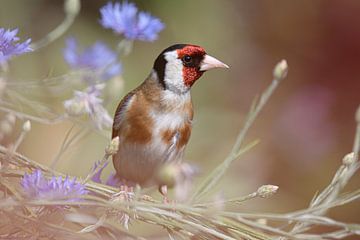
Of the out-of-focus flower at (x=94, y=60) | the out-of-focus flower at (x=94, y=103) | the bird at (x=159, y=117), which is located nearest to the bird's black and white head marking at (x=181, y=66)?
the bird at (x=159, y=117)

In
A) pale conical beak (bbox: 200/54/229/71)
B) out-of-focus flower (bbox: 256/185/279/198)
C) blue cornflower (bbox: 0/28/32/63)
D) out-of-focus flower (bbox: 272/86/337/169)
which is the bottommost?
out-of-focus flower (bbox: 256/185/279/198)

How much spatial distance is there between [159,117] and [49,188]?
65 centimetres

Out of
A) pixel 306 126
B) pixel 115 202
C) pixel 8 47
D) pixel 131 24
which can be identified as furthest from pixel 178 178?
pixel 306 126

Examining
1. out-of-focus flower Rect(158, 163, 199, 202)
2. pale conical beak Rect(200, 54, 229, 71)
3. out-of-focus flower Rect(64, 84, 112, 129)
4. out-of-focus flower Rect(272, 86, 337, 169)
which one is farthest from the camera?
out-of-focus flower Rect(272, 86, 337, 169)

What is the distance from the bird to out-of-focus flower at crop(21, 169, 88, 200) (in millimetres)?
579

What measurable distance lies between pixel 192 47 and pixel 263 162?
0.97 metres

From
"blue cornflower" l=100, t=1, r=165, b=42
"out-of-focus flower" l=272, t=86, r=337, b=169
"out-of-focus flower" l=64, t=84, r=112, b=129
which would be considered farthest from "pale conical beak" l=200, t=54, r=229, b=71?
"out-of-focus flower" l=272, t=86, r=337, b=169

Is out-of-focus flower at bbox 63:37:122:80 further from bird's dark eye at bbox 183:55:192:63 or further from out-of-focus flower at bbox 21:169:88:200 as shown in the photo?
out-of-focus flower at bbox 21:169:88:200

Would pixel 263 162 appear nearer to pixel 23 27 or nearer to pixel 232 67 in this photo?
pixel 232 67

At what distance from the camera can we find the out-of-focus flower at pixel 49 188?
27.2 inches

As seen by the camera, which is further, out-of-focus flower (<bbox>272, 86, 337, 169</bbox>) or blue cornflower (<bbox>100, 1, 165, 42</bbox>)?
out-of-focus flower (<bbox>272, 86, 337, 169</bbox>)

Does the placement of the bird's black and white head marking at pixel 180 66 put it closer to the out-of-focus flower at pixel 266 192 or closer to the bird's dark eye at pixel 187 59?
the bird's dark eye at pixel 187 59

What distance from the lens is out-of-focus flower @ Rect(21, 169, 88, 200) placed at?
69cm

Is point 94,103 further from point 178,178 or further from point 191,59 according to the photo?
point 191,59
